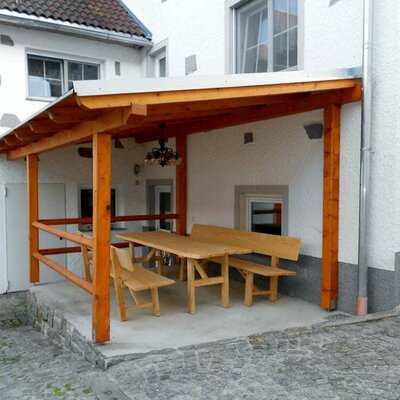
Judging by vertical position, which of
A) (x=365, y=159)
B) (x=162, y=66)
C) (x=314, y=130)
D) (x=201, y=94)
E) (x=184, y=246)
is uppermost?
(x=162, y=66)

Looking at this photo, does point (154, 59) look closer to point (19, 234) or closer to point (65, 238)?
point (19, 234)

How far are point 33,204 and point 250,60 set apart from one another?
4.01 m

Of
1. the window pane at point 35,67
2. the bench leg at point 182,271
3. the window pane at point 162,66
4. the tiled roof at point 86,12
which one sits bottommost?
the bench leg at point 182,271

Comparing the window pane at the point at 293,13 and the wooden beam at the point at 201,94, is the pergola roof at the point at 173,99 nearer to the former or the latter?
the wooden beam at the point at 201,94

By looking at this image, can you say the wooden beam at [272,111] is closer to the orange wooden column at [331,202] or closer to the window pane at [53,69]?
the orange wooden column at [331,202]

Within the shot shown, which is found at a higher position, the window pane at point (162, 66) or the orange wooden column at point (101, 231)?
the window pane at point (162, 66)

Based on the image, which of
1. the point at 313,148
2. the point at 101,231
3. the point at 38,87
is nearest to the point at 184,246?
the point at 101,231

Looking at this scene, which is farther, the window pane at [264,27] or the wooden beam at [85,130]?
the window pane at [264,27]

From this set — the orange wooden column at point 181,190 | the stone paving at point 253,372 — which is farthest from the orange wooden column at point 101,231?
the orange wooden column at point 181,190

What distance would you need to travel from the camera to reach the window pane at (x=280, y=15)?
5.69 m

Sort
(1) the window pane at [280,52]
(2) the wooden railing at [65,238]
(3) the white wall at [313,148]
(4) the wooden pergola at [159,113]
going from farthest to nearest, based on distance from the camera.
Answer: (1) the window pane at [280,52] < (2) the wooden railing at [65,238] < (3) the white wall at [313,148] < (4) the wooden pergola at [159,113]

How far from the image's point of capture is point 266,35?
6012 millimetres

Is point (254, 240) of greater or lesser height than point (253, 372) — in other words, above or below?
above

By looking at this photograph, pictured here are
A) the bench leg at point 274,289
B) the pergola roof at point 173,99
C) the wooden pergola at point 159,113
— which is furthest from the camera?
the bench leg at point 274,289
